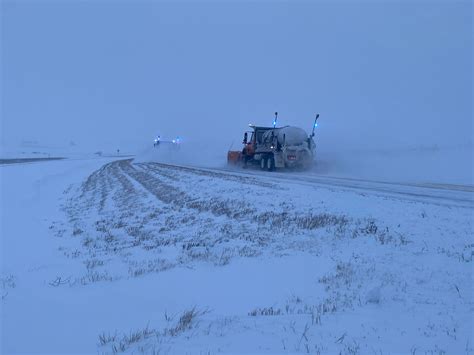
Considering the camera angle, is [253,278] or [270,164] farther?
[270,164]

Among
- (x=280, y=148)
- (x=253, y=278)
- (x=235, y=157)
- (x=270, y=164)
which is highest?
(x=280, y=148)

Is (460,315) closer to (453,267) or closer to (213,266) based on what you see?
(453,267)

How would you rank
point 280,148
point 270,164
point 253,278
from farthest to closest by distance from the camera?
1. point 270,164
2. point 280,148
3. point 253,278

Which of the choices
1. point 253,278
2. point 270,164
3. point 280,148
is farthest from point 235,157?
point 253,278

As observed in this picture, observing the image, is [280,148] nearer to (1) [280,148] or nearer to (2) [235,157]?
(1) [280,148]

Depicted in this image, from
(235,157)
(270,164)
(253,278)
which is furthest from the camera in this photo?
(235,157)

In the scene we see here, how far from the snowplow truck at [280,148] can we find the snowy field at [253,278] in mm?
15441

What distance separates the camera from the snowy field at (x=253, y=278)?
192 inches

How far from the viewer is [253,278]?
7426 millimetres

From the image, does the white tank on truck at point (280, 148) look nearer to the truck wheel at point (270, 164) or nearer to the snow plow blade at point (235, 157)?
the truck wheel at point (270, 164)

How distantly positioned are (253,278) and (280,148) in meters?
23.7

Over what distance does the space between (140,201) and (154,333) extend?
1330 cm

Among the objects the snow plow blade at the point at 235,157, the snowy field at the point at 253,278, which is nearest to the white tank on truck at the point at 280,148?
the snow plow blade at the point at 235,157

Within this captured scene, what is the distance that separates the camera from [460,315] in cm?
542
